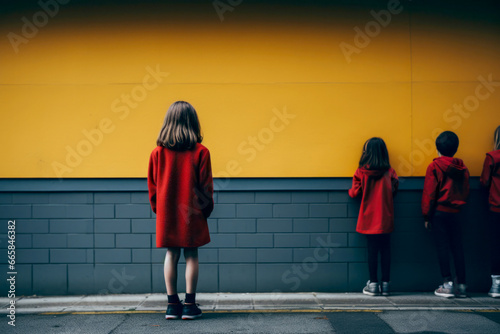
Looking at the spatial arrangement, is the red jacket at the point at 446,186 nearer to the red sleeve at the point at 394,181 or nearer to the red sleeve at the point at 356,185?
the red sleeve at the point at 394,181

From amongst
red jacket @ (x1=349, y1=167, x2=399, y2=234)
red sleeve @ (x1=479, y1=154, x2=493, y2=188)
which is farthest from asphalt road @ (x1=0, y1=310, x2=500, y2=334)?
red sleeve @ (x1=479, y1=154, x2=493, y2=188)

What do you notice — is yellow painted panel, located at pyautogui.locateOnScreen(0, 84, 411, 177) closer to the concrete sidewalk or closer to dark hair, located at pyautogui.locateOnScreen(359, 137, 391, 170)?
dark hair, located at pyautogui.locateOnScreen(359, 137, 391, 170)

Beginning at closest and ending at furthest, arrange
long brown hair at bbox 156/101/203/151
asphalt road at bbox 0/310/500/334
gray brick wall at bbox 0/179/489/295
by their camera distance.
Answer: asphalt road at bbox 0/310/500/334, long brown hair at bbox 156/101/203/151, gray brick wall at bbox 0/179/489/295

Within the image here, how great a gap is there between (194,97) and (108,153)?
1.25m

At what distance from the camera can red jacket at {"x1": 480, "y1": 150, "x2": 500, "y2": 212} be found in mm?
5371

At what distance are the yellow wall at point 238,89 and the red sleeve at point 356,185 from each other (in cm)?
23

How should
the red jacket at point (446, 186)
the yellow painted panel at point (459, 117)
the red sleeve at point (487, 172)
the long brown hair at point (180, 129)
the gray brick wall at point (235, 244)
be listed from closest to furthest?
the long brown hair at point (180, 129) < the red jacket at point (446, 186) < the red sleeve at point (487, 172) < the gray brick wall at point (235, 244) < the yellow painted panel at point (459, 117)

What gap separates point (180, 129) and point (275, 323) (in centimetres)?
205

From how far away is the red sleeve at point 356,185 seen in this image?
5.41 meters

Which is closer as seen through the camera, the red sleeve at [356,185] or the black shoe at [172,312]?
the black shoe at [172,312]

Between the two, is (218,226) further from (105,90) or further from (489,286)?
(489,286)

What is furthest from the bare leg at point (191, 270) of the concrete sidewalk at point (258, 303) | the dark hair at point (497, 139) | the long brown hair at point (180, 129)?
the dark hair at point (497, 139)

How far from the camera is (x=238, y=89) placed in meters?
5.70

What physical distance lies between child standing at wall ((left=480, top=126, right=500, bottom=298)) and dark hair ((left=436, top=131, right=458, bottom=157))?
0.43 meters
